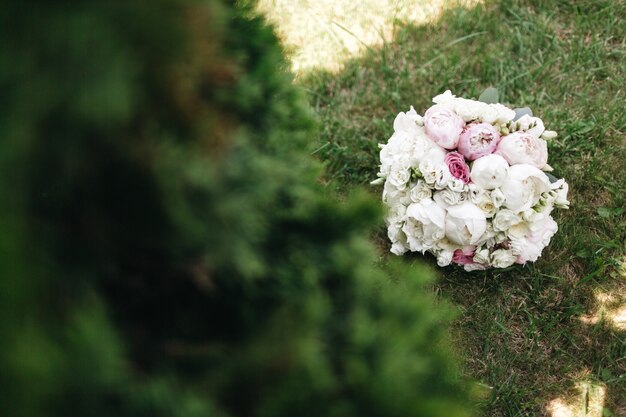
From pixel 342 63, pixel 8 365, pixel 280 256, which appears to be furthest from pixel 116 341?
pixel 342 63

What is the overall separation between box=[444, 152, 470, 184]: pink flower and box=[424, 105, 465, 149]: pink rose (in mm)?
50

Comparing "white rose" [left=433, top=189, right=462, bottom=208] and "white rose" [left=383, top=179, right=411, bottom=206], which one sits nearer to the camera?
"white rose" [left=433, top=189, right=462, bottom=208]

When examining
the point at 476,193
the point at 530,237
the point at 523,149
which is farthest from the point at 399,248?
the point at 523,149

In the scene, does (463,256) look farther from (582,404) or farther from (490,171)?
(582,404)

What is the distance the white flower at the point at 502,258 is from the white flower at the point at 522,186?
0.16 m

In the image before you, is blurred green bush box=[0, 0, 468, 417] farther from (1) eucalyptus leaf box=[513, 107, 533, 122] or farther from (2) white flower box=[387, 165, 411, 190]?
(1) eucalyptus leaf box=[513, 107, 533, 122]

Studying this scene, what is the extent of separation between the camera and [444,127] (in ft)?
6.99

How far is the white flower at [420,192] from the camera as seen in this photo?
2.14 meters

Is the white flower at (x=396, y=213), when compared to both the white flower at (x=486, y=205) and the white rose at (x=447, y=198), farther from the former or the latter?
the white flower at (x=486, y=205)

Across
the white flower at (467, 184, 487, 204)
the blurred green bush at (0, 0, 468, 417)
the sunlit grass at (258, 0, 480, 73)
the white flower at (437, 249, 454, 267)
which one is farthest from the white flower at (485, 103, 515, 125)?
the blurred green bush at (0, 0, 468, 417)

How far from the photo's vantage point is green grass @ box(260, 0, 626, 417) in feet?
6.68

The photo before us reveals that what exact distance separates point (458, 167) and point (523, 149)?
0.23 meters

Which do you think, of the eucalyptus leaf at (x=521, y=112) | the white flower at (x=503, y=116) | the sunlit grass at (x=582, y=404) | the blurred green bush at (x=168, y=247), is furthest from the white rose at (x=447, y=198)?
the blurred green bush at (x=168, y=247)

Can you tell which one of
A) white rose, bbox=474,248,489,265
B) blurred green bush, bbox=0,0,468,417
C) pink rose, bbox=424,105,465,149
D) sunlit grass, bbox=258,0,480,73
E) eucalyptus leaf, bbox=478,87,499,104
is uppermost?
sunlit grass, bbox=258,0,480,73
